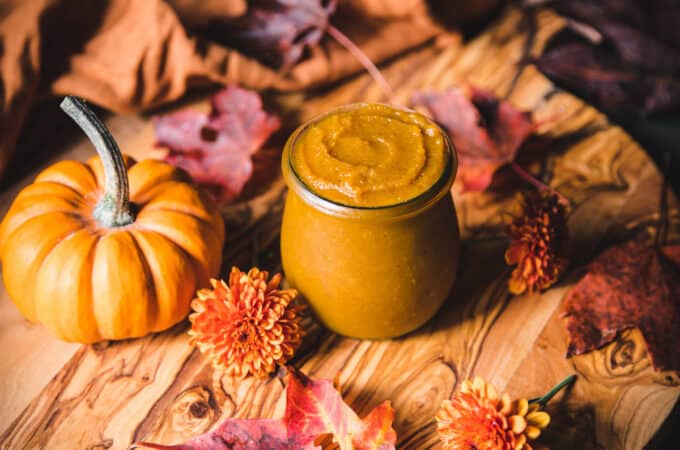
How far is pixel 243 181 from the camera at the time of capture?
119 centimetres

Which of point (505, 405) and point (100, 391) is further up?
point (505, 405)

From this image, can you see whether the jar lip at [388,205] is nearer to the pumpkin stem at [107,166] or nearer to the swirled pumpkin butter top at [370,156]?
the swirled pumpkin butter top at [370,156]

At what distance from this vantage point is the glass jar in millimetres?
865

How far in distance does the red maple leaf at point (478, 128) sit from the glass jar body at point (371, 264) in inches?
11.0

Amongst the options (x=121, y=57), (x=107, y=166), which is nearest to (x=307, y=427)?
(x=107, y=166)

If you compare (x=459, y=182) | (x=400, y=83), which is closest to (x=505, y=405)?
(x=459, y=182)

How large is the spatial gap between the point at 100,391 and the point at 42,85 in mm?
580

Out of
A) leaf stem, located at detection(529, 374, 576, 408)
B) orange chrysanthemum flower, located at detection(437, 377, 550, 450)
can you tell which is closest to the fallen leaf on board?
leaf stem, located at detection(529, 374, 576, 408)

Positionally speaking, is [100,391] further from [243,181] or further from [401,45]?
[401,45]

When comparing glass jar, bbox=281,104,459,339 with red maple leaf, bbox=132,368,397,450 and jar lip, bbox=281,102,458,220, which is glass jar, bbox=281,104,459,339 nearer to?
jar lip, bbox=281,102,458,220

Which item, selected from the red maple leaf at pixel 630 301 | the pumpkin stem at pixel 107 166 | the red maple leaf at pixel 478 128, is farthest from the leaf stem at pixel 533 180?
the pumpkin stem at pixel 107 166

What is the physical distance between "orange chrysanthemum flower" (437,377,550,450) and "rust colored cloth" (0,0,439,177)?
0.75m

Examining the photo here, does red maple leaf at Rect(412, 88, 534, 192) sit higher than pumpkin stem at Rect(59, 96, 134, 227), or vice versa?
pumpkin stem at Rect(59, 96, 134, 227)

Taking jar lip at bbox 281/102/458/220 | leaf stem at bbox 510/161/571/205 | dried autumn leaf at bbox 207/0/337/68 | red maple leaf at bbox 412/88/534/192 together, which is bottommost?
leaf stem at bbox 510/161/571/205
